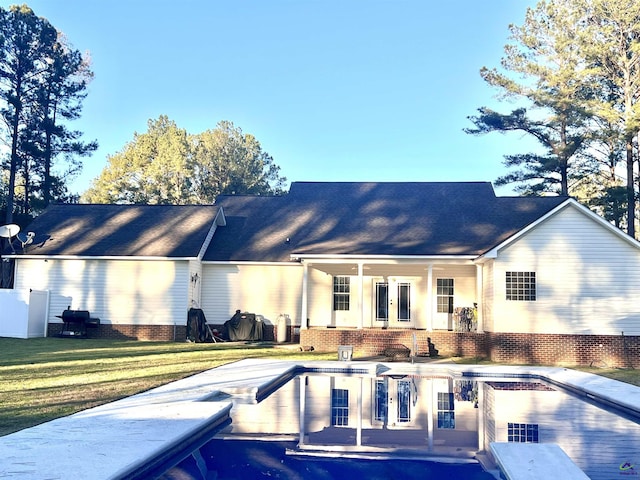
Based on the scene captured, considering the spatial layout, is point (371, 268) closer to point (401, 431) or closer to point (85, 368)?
point (85, 368)

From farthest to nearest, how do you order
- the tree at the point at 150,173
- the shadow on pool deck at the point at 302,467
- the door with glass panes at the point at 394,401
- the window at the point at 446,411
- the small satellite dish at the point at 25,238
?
the tree at the point at 150,173 → the small satellite dish at the point at 25,238 → the door with glass panes at the point at 394,401 → the window at the point at 446,411 → the shadow on pool deck at the point at 302,467

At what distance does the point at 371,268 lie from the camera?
21594 mm

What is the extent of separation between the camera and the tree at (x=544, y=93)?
31.6 meters

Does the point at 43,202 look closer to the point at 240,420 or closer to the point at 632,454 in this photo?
the point at 240,420

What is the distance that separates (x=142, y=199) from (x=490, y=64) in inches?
1058

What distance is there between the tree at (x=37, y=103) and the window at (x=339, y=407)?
26.1 m

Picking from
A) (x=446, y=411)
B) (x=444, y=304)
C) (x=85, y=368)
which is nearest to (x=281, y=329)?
(x=444, y=304)

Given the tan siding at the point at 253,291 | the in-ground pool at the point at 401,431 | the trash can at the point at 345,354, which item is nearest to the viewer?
the in-ground pool at the point at 401,431

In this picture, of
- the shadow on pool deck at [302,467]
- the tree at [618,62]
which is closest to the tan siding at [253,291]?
the shadow on pool deck at [302,467]

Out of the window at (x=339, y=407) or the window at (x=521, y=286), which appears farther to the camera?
the window at (x=521, y=286)

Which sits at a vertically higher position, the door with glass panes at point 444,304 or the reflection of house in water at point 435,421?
the door with glass panes at point 444,304

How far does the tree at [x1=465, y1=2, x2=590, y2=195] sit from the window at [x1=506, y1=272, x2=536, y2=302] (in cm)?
1632

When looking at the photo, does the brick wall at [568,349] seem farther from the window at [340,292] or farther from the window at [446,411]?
the window at [340,292]

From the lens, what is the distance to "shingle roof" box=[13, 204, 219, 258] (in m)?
22.5
